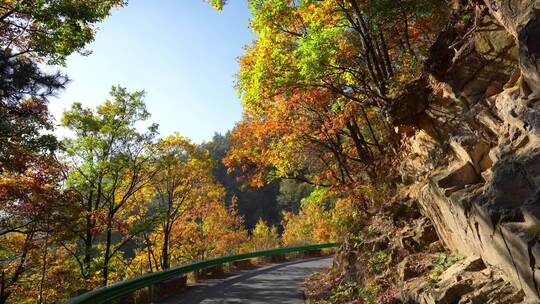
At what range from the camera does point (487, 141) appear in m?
7.61

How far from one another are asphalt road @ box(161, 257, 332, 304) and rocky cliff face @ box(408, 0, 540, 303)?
5461 mm

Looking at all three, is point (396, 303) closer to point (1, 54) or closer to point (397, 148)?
point (397, 148)

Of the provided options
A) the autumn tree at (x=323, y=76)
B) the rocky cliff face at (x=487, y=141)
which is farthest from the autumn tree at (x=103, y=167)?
the rocky cliff face at (x=487, y=141)

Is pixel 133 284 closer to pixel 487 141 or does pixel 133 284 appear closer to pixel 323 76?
pixel 323 76

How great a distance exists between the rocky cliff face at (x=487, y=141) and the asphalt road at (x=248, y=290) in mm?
5461

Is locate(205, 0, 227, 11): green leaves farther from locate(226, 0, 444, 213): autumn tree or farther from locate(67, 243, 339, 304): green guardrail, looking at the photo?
locate(67, 243, 339, 304): green guardrail

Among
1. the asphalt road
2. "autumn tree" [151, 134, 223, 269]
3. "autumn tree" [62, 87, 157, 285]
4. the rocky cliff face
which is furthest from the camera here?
"autumn tree" [151, 134, 223, 269]

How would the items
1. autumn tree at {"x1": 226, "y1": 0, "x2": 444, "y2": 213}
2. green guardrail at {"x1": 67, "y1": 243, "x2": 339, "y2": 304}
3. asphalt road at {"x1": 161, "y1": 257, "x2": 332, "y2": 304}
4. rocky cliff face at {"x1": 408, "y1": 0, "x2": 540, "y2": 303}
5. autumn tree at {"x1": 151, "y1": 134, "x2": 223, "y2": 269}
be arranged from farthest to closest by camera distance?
autumn tree at {"x1": 151, "y1": 134, "x2": 223, "y2": 269}
autumn tree at {"x1": 226, "y1": 0, "x2": 444, "y2": 213}
asphalt road at {"x1": 161, "y1": 257, "x2": 332, "y2": 304}
green guardrail at {"x1": 67, "y1": 243, "x2": 339, "y2": 304}
rocky cliff face at {"x1": 408, "y1": 0, "x2": 540, "y2": 303}

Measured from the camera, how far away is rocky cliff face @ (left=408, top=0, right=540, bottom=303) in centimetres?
545

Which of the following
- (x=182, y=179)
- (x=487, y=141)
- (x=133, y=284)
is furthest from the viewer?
(x=182, y=179)

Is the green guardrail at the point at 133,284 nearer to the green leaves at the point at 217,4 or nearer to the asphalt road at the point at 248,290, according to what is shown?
the asphalt road at the point at 248,290

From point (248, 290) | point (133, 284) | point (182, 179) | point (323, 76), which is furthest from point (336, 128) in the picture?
point (182, 179)

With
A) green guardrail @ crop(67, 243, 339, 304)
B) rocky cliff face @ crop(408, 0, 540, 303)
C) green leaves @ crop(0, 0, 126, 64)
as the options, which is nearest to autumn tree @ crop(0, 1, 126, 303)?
green leaves @ crop(0, 0, 126, 64)

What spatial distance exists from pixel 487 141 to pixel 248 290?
29.4ft
